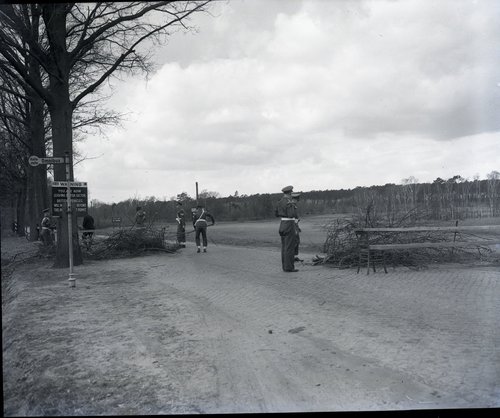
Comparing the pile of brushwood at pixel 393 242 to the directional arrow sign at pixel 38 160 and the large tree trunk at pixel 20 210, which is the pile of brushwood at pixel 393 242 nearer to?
the directional arrow sign at pixel 38 160

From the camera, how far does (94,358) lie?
17.2ft

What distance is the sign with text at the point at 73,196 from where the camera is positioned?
10188 mm

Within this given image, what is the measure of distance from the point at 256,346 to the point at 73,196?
654 cm

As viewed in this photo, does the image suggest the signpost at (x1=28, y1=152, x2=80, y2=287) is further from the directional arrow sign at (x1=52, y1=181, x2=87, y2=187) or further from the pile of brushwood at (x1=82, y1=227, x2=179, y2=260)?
the pile of brushwood at (x1=82, y1=227, x2=179, y2=260)

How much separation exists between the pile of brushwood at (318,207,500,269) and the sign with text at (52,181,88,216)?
6.24 meters

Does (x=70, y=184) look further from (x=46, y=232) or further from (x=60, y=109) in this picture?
(x=46, y=232)

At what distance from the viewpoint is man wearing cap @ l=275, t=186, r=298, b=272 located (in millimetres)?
11602

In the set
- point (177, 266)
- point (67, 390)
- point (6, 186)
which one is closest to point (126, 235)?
point (177, 266)

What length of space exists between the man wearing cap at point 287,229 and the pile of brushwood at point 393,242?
56.3 inches

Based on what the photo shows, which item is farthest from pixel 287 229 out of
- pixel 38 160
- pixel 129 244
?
pixel 129 244

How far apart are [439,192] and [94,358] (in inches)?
1272

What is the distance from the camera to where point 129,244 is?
18.3 meters

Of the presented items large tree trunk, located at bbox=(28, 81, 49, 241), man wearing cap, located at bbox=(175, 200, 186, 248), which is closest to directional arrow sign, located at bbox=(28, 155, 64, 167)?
large tree trunk, located at bbox=(28, 81, 49, 241)

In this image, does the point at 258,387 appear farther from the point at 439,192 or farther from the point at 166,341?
the point at 439,192
